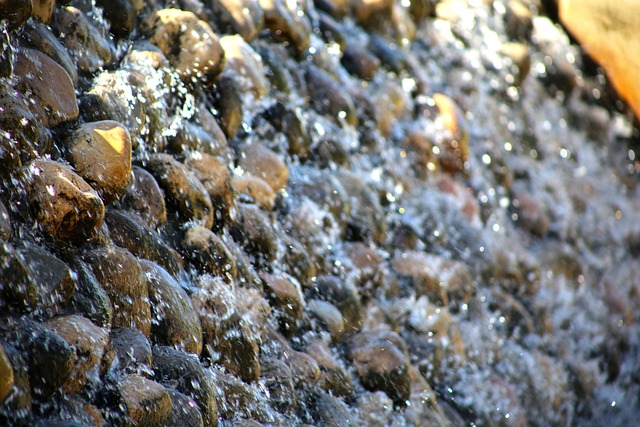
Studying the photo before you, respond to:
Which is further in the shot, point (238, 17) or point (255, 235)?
point (238, 17)

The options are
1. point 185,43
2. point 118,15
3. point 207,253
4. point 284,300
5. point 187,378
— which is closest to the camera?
point 187,378

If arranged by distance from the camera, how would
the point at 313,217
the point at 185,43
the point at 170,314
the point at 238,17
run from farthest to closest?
the point at 238,17 → the point at 313,217 → the point at 185,43 → the point at 170,314

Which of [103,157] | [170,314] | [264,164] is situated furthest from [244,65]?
[170,314]

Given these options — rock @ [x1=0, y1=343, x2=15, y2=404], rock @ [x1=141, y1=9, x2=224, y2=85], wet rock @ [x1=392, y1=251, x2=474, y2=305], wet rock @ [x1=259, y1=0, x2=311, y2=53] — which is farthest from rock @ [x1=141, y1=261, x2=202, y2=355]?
wet rock @ [x1=259, y1=0, x2=311, y2=53]

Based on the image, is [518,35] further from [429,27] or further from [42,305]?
[42,305]

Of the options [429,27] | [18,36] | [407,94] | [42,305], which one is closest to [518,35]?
[429,27]

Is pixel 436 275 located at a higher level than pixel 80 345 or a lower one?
lower

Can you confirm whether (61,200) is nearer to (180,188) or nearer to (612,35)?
(180,188)
